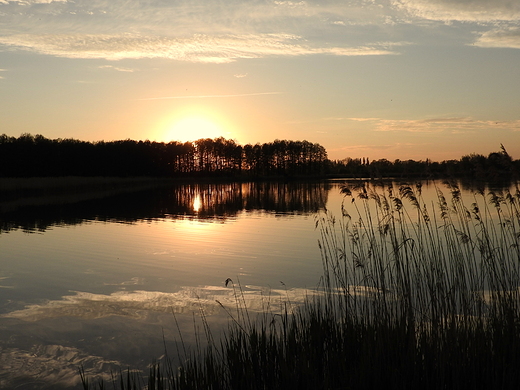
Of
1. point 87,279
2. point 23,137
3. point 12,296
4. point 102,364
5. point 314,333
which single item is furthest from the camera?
point 23,137

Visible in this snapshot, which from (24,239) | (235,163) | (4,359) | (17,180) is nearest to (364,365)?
(4,359)

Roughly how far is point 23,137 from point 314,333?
7841 centimetres

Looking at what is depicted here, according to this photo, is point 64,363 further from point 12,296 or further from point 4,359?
point 12,296

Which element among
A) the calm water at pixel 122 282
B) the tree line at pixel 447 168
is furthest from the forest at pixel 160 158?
the tree line at pixel 447 168

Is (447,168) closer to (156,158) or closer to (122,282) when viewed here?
(122,282)

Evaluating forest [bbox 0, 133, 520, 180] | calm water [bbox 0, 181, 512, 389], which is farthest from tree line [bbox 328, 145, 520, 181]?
forest [bbox 0, 133, 520, 180]

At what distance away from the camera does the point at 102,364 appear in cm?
554

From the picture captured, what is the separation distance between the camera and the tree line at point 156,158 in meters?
70.9

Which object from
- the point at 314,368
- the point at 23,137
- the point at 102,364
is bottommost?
the point at 102,364

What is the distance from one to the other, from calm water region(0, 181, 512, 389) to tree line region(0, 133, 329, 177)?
56.9 meters

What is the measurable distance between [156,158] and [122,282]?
8581cm

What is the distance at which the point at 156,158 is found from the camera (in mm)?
93062

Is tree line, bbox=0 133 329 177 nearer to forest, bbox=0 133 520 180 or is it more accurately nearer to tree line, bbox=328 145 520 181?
forest, bbox=0 133 520 180

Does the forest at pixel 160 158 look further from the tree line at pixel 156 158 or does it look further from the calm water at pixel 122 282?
the calm water at pixel 122 282
